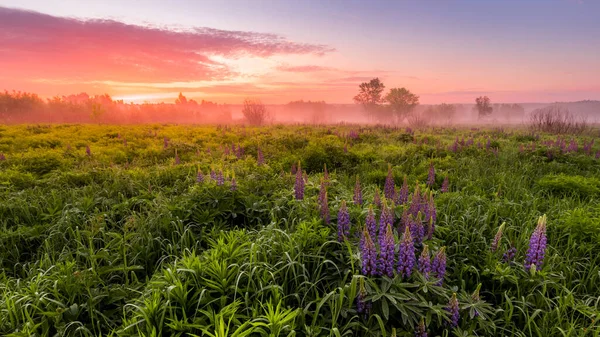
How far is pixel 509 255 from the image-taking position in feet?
11.0

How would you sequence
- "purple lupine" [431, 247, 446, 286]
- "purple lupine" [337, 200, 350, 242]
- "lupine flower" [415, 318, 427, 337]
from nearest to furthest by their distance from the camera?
"lupine flower" [415, 318, 427, 337] < "purple lupine" [431, 247, 446, 286] < "purple lupine" [337, 200, 350, 242]

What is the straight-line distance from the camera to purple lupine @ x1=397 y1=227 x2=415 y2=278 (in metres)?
2.51

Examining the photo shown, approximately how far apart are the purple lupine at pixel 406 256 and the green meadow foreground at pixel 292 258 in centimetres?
1

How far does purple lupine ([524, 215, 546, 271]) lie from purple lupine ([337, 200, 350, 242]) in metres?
1.81

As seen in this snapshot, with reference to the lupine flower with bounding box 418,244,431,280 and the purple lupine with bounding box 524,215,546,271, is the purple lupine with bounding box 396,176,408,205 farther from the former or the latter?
the lupine flower with bounding box 418,244,431,280

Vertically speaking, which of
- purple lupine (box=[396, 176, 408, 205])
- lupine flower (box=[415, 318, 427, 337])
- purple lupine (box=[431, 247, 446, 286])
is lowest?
lupine flower (box=[415, 318, 427, 337])

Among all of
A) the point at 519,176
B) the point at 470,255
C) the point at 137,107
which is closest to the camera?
the point at 470,255

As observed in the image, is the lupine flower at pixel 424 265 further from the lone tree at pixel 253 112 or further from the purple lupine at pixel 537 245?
the lone tree at pixel 253 112

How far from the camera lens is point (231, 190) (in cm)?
496

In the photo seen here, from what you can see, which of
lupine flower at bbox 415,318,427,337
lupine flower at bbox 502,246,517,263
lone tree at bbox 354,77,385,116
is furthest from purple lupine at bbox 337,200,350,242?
lone tree at bbox 354,77,385,116

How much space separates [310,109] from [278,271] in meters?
159

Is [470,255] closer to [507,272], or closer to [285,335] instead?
[507,272]

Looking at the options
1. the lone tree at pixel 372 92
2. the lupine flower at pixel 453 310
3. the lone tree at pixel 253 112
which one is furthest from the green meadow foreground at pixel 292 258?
the lone tree at pixel 372 92

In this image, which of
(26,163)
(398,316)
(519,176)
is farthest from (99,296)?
(519,176)
